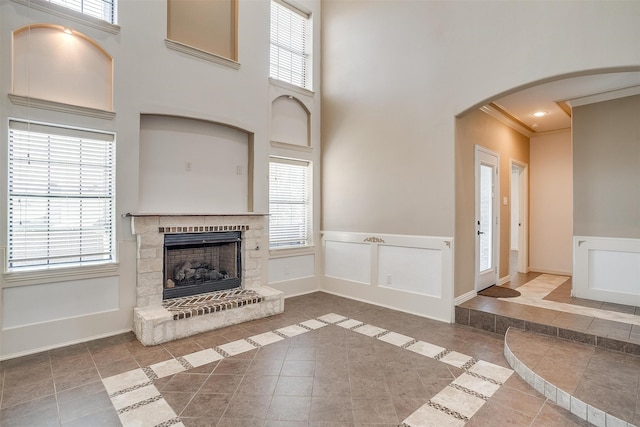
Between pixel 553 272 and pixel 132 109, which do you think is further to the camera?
pixel 553 272

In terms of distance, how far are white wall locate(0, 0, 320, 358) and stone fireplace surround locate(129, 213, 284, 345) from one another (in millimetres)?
156

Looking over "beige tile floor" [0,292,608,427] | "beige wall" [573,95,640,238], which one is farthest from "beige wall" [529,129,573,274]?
"beige tile floor" [0,292,608,427]

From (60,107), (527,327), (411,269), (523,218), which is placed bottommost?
(527,327)

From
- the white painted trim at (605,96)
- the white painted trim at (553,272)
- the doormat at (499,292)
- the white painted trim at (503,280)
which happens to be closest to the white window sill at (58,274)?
the doormat at (499,292)

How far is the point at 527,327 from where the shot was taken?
3.65 metres

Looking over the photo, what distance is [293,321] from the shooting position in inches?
168

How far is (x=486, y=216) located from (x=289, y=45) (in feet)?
14.0

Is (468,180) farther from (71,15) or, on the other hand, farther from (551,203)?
(71,15)

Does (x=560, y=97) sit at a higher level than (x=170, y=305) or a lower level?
higher

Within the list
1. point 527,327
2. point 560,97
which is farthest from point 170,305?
point 560,97

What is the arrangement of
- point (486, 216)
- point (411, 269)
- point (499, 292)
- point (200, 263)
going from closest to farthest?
1. point (200, 263)
2. point (411, 269)
3. point (499, 292)
4. point (486, 216)

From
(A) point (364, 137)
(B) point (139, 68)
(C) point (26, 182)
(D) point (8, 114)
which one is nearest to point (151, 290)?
(C) point (26, 182)

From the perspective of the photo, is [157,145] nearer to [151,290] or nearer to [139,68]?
[139,68]

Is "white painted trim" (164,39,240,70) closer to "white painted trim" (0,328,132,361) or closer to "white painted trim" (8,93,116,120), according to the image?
"white painted trim" (8,93,116,120)
